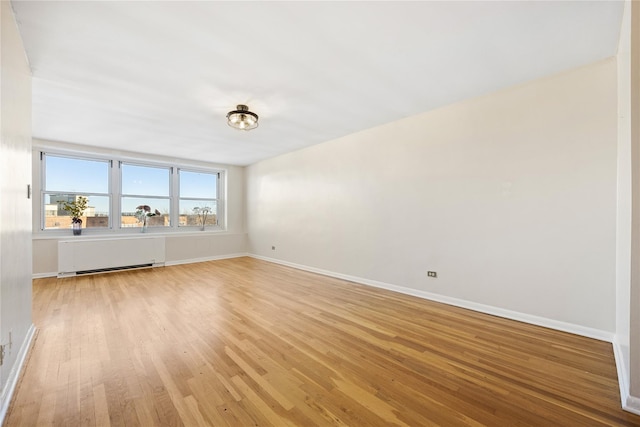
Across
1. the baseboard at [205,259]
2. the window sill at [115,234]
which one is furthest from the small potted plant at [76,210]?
the baseboard at [205,259]

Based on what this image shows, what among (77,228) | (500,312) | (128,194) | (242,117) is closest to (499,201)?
(500,312)

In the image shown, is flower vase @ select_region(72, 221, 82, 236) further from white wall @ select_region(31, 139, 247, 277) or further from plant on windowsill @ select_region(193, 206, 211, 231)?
plant on windowsill @ select_region(193, 206, 211, 231)

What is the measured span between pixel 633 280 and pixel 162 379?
3.08 meters

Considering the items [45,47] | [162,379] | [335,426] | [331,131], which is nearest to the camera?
[335,426]

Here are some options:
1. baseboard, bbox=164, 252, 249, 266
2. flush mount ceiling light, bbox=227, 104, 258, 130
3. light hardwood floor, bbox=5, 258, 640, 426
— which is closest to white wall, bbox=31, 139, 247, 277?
baseboard, bbox=164, 252, 249, 266

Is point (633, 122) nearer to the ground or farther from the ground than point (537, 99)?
nearer to the ground

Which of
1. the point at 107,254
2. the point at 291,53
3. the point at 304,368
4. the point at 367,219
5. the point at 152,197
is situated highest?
the point at 291,53

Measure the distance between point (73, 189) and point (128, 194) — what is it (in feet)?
2.95

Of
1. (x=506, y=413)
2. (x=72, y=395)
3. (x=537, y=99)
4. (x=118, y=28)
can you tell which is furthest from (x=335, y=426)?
(x=537, y=99)

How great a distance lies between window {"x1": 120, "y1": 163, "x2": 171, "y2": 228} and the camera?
5.84m

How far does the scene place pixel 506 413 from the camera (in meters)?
1.53

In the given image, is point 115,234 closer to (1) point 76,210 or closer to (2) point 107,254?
(2) point 107,254

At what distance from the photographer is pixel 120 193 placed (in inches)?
226

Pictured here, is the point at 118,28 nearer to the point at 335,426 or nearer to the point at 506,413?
the point at 335,426
